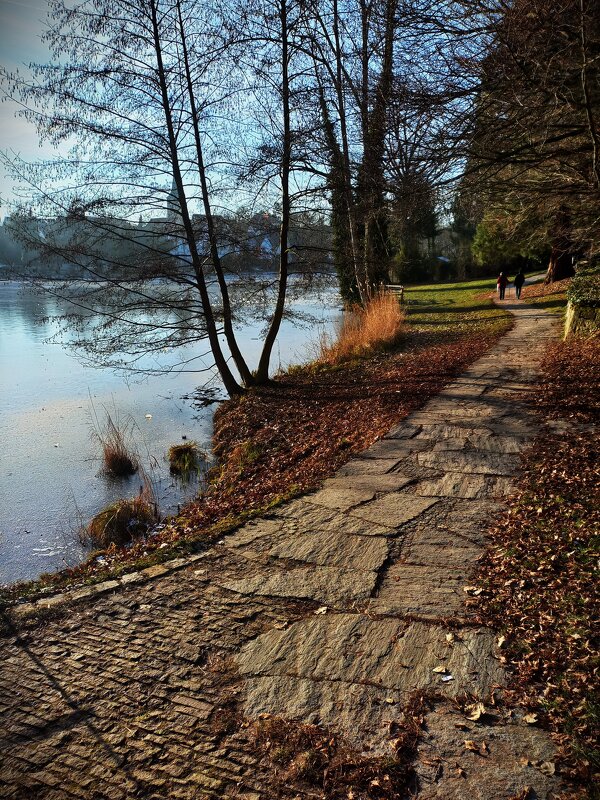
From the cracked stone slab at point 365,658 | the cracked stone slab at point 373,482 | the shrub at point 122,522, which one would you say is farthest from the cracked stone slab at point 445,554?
the shrub at point 122,522

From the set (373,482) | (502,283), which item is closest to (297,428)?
(373,482)

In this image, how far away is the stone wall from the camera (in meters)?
8.85

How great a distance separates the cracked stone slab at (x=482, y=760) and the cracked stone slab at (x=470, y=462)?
2.60 metres

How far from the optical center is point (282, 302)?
30.7 ft

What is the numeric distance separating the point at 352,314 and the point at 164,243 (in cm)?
551

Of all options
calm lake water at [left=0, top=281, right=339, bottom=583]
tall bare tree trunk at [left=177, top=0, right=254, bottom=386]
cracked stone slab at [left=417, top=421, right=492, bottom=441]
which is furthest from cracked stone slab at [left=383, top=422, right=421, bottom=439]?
tall bare tree trunk at [left=177, top=0, right=254, bottom=386]

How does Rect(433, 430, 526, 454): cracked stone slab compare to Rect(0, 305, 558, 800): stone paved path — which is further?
Rect(433, 430, 526, 454): cracked stone slab

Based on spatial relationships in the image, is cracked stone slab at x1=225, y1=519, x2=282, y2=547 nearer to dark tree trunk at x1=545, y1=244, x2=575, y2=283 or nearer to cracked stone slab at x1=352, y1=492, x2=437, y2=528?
cracked stone slab at x1=352, y1=492, x2=437, y2=528

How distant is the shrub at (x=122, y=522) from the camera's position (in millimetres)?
5375

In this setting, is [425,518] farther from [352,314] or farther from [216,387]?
[352,314]

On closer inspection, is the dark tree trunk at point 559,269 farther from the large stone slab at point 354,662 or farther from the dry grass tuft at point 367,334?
the large stone slab at point 354,662

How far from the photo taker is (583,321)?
920cm

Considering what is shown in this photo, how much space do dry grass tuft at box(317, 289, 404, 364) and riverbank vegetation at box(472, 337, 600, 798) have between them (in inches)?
241

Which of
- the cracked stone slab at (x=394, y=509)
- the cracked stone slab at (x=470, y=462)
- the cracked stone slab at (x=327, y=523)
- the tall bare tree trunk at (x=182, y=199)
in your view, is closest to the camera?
the cracked stone slab at (x=327, y=523)
